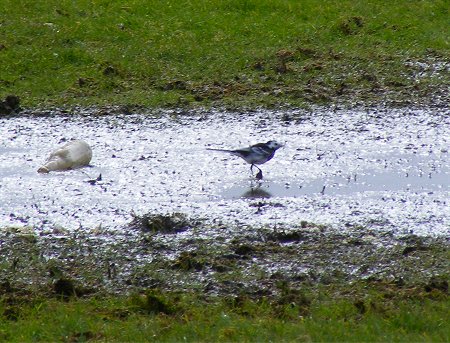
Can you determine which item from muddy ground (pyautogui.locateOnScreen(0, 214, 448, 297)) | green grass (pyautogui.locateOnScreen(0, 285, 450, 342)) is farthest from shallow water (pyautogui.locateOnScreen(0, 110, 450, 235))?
green grass (pyautogui.locateOnScreen(0, 285, 450, 342))

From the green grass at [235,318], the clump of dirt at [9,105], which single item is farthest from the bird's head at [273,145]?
the clump of dirt at [9,105]

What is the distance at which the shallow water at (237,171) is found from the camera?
26.3 ft

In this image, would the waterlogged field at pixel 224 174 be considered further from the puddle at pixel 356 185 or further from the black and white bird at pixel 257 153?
the black and white bird at pixel 257 153

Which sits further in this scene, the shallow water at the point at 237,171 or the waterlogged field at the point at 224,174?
the shallow water at the point at 237,171

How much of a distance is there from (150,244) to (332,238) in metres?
1.23

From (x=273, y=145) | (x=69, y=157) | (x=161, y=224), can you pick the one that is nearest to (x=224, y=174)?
(x=273, y=145)

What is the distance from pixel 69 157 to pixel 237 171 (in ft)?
4.78

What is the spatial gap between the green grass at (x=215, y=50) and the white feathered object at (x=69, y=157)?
218 centimetres

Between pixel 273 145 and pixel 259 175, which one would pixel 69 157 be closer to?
pixel 259 175

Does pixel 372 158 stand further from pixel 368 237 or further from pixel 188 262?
pixel 188 262

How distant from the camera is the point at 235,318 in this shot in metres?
5.80

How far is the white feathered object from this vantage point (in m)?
9.30

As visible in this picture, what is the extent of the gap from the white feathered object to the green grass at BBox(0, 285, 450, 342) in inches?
125

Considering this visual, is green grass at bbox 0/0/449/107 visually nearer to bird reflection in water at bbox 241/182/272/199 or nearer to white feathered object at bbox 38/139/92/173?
white feathered object at bbox 38/139/92/173
